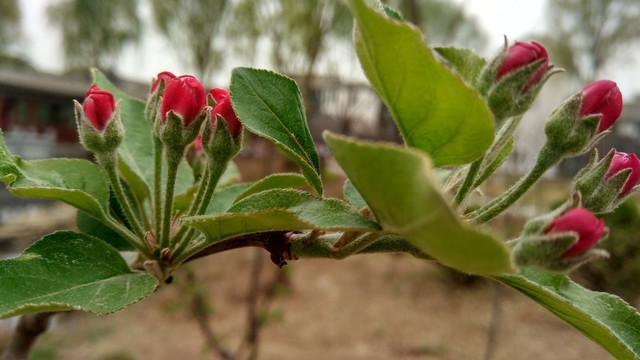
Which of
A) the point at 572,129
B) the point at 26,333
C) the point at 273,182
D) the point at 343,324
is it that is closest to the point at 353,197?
the point at 273,182

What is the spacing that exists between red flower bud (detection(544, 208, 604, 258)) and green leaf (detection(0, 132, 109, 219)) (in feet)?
1.84

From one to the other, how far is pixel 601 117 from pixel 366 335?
17.6 ft

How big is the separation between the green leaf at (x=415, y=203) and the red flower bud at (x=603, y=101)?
269 millimetres

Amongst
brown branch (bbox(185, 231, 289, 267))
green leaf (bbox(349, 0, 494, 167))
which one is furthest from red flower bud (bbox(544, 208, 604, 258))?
brown branch (bbox(185, 231, 289, 267))

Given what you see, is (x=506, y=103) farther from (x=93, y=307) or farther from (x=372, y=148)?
(x=93, y=307)

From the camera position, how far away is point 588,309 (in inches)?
23.8

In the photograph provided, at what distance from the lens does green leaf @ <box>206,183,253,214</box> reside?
923mm

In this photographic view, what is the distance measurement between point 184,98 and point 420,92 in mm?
330

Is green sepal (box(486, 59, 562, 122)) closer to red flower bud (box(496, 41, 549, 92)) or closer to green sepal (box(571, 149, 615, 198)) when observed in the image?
red flower bud (box(496, 41, 549, 92))

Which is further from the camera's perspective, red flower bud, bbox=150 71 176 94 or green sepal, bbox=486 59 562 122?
red flower bud, bbox=150 71 176 94

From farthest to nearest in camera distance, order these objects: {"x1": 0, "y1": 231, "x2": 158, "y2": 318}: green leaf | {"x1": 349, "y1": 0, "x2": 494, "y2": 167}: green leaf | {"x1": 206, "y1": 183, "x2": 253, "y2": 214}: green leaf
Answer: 1. {"x1": 206, "y1": 183, "x2": 253, "y2": 214}: green leaf
2. {"x1": 0, "y1": 231, "x2": 158, "y2": 318}: green leaf
3. {"x1": 349, "y1": 0, "x2": 494, "y2": 167}: green leaf

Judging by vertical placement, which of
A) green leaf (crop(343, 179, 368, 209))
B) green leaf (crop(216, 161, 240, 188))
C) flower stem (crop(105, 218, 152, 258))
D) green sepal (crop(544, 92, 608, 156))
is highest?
green sepal (crop(544, 92, 608, 156))

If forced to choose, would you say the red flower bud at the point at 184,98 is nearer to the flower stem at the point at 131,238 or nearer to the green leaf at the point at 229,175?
the flower stem at the point at 131,238

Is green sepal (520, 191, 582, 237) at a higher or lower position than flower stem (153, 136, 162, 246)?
higher
